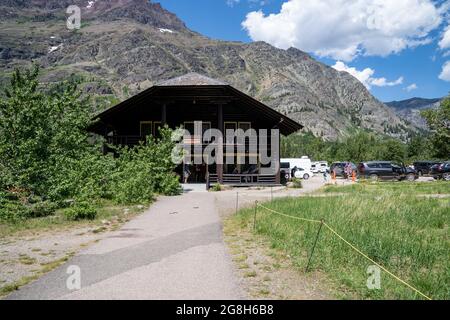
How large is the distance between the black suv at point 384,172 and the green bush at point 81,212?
28628 mm

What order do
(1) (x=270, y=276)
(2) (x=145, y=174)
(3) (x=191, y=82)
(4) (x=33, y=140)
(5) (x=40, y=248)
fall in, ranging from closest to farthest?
(1) (x=270, y=276), (5) (x=40, y=248), (4) (x=33, y=140), (2) (x=145, y=174), (3) (x=191, y=82)

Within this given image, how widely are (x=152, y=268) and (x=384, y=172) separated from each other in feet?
107

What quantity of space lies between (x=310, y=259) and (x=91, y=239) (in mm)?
6026

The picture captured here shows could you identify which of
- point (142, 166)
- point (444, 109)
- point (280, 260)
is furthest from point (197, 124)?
point (444, 109)

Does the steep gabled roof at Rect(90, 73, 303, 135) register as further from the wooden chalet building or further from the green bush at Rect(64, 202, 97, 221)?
the green bush at Rect(64, 202, 97, 221)

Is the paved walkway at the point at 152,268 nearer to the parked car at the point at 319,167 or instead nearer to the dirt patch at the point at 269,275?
the dirt patch at the point at 269,275

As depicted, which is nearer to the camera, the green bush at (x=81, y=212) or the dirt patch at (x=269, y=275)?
the dirt patch at (x=269, y=275)

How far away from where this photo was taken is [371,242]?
7910 millimetres

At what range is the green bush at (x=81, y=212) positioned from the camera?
13094 mm

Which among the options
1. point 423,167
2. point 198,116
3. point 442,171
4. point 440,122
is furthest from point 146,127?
point 440,122

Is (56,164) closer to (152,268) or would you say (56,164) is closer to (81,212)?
(81,212)

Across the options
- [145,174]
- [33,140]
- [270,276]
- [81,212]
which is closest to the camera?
[270,276]

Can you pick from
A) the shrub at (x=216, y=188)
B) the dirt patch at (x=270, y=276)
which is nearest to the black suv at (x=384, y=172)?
the shrub at (x=216, y=188)

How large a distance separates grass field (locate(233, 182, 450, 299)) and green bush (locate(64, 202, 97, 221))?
16.4ft
